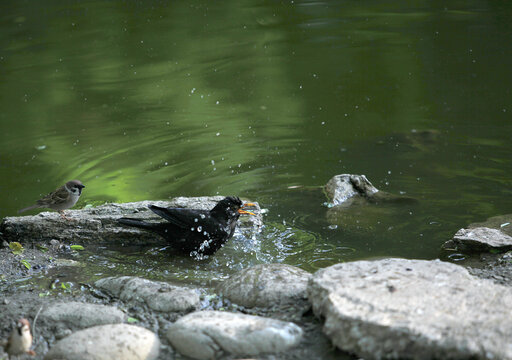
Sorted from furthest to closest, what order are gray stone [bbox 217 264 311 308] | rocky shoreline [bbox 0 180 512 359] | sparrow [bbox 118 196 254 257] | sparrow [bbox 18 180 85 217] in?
sparrow [bbox 18 180 85 217], sparrow [bbox 118 196 254 257], gray stone [bbox 217 264 311 308], rocky shoreline [bbox 0 180 512 359]

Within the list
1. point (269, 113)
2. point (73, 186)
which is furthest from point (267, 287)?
point (269, 113)

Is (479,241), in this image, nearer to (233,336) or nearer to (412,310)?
(412,310)

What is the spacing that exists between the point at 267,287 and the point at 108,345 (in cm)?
121

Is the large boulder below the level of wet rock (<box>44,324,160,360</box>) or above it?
below

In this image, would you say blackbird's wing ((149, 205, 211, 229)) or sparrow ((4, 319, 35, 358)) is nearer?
sparrow ((4, 319, 35, 358))

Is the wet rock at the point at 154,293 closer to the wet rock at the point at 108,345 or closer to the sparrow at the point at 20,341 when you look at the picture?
the wet rock at the point at 108,345

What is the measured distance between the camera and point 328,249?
610cm

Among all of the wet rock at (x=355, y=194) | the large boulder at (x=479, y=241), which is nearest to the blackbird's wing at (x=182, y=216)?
the wet rock at (x=355, y=194)

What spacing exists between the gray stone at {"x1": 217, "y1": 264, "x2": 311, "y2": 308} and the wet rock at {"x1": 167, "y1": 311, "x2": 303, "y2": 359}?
46cm

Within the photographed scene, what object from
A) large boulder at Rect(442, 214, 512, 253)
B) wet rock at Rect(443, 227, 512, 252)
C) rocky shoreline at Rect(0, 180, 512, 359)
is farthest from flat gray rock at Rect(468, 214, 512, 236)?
rocky shoreline at Rect(0, 180, 512, 359)

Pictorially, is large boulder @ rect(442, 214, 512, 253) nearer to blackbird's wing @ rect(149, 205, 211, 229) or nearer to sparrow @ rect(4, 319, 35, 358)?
blackbird's wing @ rect(149, 205, 211, 229)

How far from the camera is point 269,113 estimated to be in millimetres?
10805

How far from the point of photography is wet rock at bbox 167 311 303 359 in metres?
3.81

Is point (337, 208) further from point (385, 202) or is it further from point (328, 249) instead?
point (328, 249)
